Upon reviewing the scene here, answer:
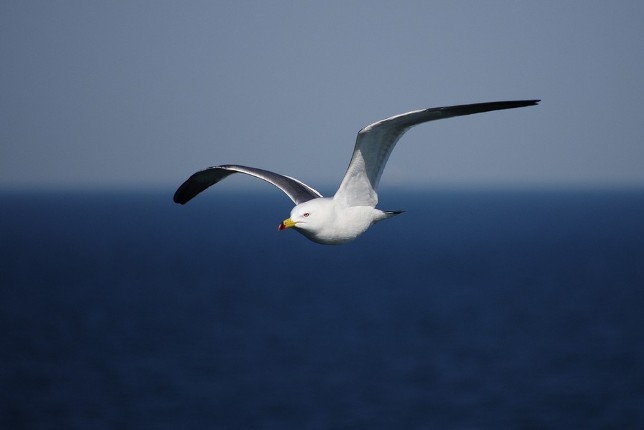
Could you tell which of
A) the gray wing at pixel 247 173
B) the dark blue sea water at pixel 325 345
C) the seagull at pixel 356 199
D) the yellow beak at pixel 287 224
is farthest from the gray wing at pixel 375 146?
the dark blue sea water at pixel 325 345

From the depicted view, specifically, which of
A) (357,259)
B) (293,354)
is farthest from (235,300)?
(357,259)

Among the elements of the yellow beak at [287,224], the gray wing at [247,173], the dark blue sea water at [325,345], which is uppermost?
the gray wing at [247,173]

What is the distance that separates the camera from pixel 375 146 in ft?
40.1

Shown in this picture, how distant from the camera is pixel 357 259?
145750 mm

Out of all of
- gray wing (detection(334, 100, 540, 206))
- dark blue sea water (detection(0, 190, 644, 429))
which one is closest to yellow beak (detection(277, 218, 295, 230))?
gray wing (detection(334, 100, 540, 206))

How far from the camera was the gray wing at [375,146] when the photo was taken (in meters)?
11.1

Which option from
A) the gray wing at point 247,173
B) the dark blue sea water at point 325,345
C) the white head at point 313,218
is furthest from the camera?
the dark blue sea water at point 325,345

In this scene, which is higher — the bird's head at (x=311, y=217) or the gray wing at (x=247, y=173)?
the gray wing at (x=247, y=173)

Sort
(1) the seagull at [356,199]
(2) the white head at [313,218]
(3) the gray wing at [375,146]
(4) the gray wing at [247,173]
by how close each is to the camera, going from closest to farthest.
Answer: (3) the gray wing at [375,146] < (1) the seagull at [356,199] < (2) the white head at [313,218] < (4) the gray wing at [247,173]

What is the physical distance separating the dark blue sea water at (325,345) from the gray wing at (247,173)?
38.3m

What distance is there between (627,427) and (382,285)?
55.8 meters

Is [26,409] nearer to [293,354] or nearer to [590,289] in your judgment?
[293,354]

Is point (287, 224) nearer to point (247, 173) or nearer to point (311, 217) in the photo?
point (311, 217)

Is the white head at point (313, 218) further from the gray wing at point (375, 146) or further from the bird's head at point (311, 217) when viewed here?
the gray wing at point (375, 146)
